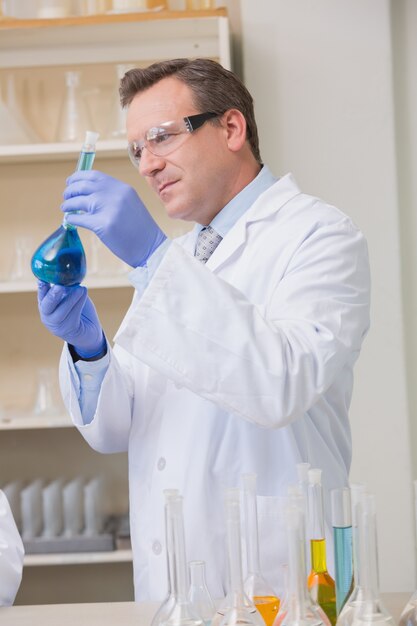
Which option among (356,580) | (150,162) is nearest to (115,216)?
(150,162)

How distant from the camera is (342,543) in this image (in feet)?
2.91

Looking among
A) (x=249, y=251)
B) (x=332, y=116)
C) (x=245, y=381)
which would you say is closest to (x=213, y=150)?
(x=249, y=251)

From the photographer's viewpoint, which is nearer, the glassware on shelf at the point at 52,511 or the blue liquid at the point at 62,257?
the blue liquid at the point at 62,257

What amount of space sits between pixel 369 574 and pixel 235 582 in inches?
5.1

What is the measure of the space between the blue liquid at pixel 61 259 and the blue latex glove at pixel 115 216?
26 millimetres

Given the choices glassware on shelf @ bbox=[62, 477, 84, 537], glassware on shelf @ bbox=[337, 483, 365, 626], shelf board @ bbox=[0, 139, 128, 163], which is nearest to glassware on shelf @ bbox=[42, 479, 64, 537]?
glassware on shelf @ bbox=[62, 477, 84, 537]

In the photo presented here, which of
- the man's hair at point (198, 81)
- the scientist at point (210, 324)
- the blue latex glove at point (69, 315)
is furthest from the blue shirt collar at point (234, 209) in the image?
the blue latex glove at point (69, 315)

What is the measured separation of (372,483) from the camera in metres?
2.67

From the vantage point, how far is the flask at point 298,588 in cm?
79

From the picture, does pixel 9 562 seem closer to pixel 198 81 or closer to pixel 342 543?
pixel 342 543

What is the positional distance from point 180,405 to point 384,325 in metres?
1.35

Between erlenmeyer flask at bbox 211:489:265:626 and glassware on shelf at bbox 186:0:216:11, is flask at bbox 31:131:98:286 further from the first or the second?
glassware on shelf at bbox 186:0:216:11

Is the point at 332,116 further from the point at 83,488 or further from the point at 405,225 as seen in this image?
the point at 83,488

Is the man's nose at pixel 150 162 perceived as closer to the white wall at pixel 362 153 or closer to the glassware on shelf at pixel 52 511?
the white wall at pixel 362 153
